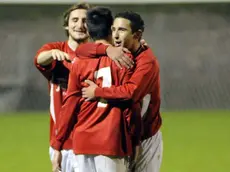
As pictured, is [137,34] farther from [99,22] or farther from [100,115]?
[100,115]

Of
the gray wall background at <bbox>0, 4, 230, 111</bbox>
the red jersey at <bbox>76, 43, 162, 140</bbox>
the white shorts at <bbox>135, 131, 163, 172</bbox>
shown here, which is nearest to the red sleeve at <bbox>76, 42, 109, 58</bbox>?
the red jersey at <bbox>76, 43, 162, 140</bbox>

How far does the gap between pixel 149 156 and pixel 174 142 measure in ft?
11.0

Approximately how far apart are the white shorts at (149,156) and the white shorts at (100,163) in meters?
0.26

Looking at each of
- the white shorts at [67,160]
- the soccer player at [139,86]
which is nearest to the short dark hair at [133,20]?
the soccer player at [139,86]

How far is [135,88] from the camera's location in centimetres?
320

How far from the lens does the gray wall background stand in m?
8.84

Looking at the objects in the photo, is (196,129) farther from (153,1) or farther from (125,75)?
(125,75)

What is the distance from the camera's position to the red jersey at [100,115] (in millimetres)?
3199

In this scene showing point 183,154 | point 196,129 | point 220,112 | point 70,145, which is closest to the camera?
point 70,145

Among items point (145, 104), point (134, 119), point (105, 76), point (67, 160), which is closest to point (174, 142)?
point (67, 160)

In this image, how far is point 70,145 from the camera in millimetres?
3668

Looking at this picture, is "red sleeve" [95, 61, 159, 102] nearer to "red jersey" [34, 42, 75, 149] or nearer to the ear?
the ear

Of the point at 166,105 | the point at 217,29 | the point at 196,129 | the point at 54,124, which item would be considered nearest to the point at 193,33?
the point at 217,29

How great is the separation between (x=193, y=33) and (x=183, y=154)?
116 inches
